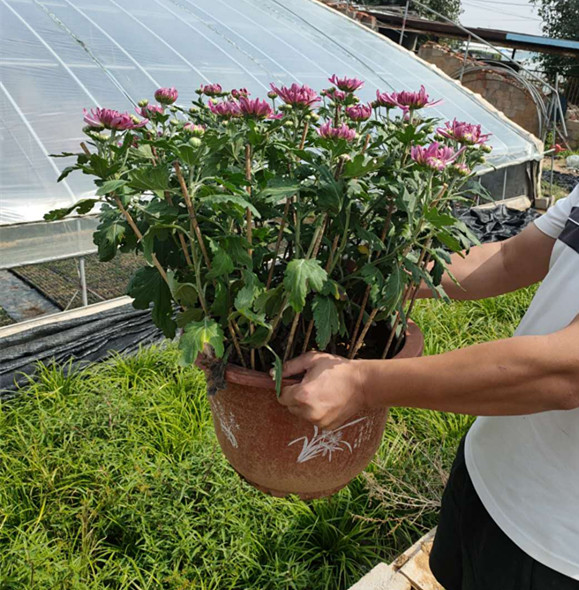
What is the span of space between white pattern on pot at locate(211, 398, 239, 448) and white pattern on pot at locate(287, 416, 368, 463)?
0.12 meters

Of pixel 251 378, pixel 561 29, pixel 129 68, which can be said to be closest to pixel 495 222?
pixel 129 68

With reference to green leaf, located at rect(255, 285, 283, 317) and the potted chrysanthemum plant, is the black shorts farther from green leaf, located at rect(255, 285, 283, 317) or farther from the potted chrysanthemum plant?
green leaf, located at rect(255, 285, 283, 317)

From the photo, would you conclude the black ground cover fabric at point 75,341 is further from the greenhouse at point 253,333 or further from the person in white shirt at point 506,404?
the person in white shirt at point 506,404

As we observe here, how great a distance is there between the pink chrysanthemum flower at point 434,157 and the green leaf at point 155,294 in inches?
19.2

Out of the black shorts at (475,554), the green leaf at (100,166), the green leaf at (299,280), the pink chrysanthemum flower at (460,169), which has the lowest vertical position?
the black shorts at (475,554)

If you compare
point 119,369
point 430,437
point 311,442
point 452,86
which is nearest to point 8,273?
point 119,369

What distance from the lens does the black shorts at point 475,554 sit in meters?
1.07

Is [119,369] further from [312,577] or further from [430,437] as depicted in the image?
[430,437]

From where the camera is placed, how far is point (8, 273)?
168 inches

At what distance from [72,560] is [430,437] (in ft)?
5.48

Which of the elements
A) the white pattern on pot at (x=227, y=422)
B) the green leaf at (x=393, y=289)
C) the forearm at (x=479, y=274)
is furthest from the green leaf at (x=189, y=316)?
the forearm at (x=479, y=274)

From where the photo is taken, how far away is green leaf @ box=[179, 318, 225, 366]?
807mm

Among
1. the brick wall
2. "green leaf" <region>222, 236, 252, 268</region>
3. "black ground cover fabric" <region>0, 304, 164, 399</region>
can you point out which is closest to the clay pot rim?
"green leaf" <region>222, 236, 252, 268</region>

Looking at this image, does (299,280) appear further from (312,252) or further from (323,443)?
(323,443)
